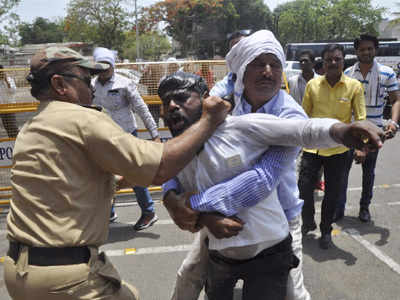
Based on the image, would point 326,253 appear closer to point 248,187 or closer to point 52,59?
point 248,187

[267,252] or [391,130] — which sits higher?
[391,130]

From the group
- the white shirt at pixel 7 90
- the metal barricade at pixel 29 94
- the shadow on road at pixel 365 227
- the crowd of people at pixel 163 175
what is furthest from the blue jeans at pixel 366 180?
the white shirt at pixel 7 90

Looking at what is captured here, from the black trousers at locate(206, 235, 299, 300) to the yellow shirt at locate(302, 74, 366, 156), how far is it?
208 cm

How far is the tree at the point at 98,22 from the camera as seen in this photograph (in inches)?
1378

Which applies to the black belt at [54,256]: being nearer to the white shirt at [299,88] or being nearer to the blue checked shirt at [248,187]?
the blue checked shirt at [248,187]

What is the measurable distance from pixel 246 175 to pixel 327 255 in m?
2.53

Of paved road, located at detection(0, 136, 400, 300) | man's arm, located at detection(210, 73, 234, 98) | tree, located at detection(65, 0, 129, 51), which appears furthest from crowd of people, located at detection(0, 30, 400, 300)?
tree, located at detection(65, 0, 129, 51)

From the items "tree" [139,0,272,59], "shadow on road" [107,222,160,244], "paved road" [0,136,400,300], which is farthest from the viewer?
"tree" [139,0,272,59]

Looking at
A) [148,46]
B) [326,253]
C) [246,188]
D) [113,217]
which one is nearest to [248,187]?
[246,188]

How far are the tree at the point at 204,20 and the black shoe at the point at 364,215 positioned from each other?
146 ft

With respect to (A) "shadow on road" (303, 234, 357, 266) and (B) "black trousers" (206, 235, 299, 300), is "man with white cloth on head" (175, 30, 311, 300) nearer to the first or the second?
(B) "black trousers" (206, 235, 299, 300)

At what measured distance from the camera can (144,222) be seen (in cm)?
435

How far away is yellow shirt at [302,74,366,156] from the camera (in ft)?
11.4

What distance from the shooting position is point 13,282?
156cm
